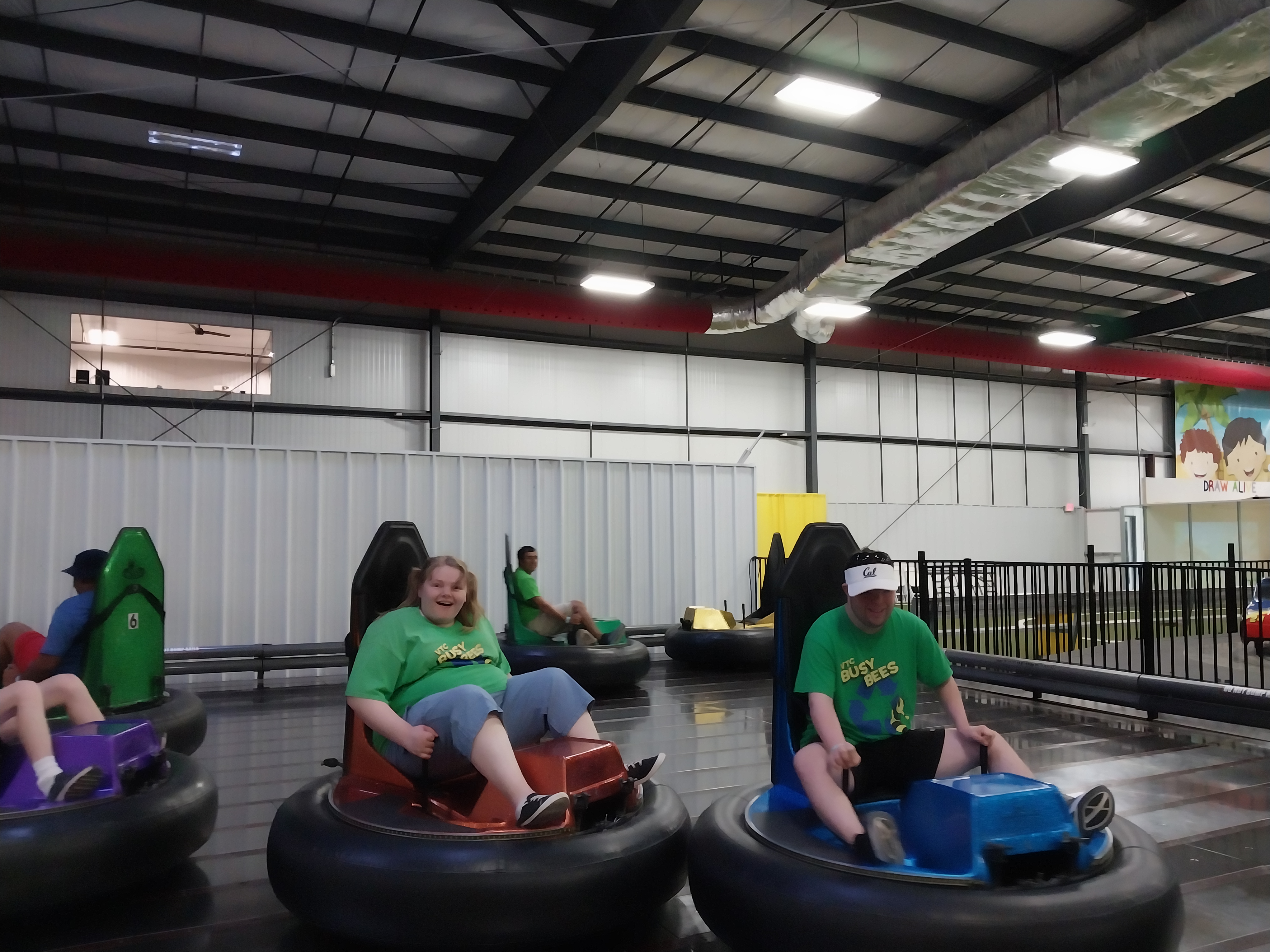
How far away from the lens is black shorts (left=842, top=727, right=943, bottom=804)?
6.42 ft

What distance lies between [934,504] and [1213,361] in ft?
12.6

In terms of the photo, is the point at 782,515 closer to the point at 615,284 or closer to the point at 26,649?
the point at 615,284

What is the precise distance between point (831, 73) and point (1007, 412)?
26.9ft

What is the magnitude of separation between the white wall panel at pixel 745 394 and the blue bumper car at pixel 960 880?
8359 mm

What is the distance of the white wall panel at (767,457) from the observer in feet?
33.2

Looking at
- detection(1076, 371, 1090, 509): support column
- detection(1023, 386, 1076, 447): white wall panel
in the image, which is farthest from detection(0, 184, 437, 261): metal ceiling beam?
detection(1076, 371, 1090, 509): support column

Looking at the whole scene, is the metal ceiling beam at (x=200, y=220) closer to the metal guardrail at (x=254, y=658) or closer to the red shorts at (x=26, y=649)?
the metal guardrail at (x=254, y=658)

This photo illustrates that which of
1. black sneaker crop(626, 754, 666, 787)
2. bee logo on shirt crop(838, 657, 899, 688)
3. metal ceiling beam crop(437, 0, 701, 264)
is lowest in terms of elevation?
black sneaker crop(626, 754, 666, 787)

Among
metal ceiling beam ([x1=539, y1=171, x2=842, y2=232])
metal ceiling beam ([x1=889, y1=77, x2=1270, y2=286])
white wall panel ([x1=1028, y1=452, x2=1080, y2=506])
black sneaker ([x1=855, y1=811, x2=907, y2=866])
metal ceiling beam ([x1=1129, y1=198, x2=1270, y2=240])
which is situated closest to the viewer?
black sneaker ([x1=855, y1=811, x2=907, y2=866])

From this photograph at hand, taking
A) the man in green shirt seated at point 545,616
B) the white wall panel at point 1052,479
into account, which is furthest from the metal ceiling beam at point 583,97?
the white wall panel at point 1052,479

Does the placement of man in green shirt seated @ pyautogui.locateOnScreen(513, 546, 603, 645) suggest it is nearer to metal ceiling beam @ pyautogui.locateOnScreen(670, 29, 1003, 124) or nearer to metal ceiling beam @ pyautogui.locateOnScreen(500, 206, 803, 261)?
metal ceiling beam @ pyautogui.locateOnScreen(670, 29, 1003, 124)

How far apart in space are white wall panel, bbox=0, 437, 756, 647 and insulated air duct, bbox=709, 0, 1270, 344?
2.15 metres

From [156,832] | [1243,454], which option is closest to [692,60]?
[156,832]

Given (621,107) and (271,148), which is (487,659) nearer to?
(621,107)
